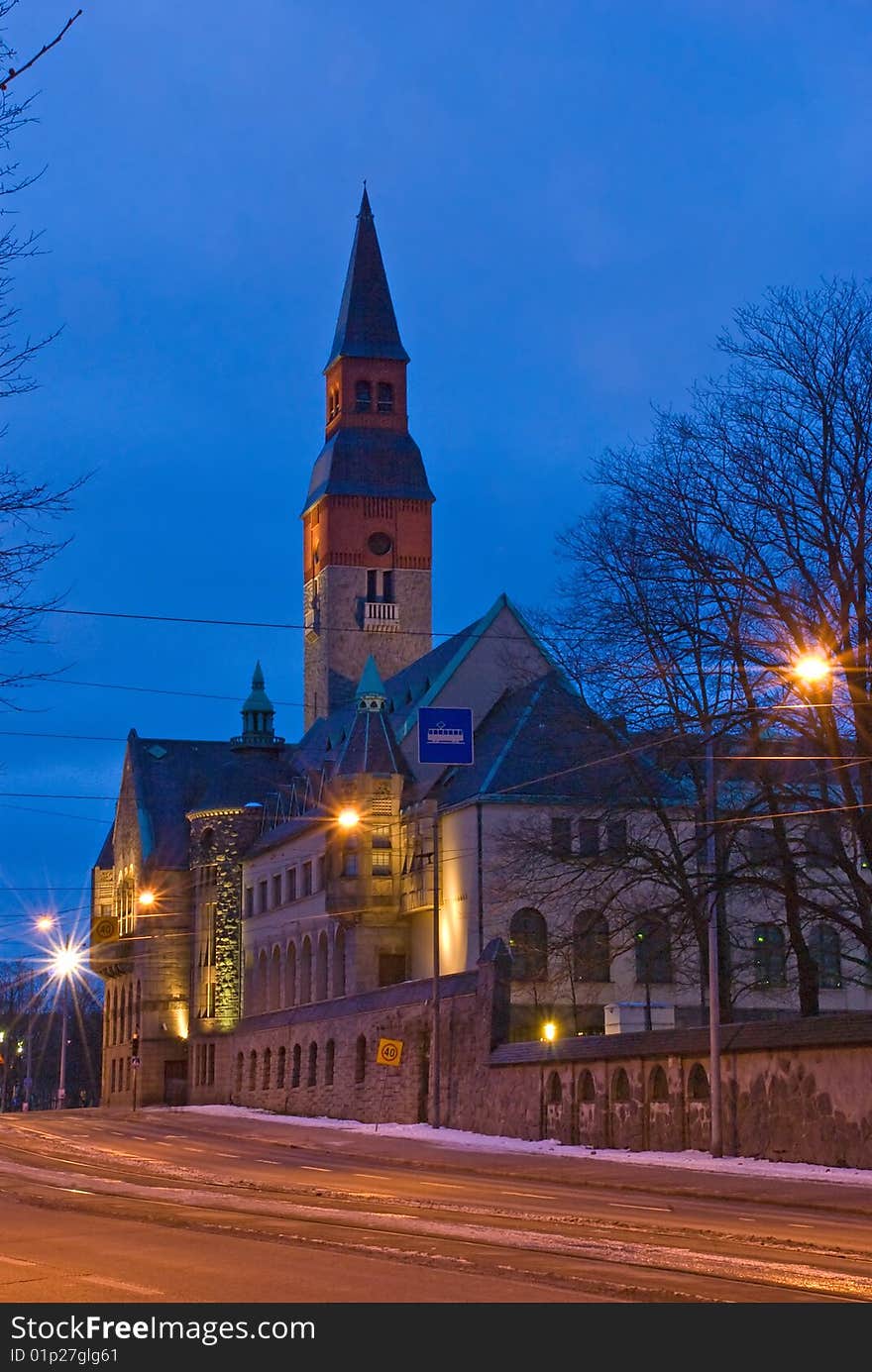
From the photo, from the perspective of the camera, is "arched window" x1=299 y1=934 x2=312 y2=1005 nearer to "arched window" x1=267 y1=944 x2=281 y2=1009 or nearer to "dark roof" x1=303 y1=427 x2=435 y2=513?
"arched window" x1=267 y1=944 x2=281 y2=1009

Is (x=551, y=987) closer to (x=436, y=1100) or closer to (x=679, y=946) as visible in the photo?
(x=436, y=1100)

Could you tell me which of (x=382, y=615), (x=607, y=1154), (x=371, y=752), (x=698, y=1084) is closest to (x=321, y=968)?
(x=371, y=752)

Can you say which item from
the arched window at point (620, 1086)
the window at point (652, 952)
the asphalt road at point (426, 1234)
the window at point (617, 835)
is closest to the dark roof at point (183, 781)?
the window at point (652, 952)

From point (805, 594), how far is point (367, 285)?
85092 mm

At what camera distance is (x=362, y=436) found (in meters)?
115

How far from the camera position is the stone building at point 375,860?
4809 centimetres

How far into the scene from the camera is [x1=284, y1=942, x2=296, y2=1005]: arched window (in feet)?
269

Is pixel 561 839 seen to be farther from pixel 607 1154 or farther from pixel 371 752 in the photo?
pixel 371 752

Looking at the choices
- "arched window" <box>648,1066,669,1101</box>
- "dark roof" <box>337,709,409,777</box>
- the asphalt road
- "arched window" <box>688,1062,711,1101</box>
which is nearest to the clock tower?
"dark roof" <box>337,709,409,777</box>

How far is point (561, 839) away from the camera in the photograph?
43219mm

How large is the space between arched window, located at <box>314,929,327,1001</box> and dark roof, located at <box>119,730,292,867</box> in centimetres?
1707

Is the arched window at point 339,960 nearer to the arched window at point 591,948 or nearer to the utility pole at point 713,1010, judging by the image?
the arched window at point 591,948

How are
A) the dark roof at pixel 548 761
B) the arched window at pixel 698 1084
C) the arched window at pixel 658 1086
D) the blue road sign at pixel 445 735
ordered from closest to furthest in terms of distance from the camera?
the arched window at pixel 698 1084 → the arched window at pixel 658 1086 → the dark roof at pixel 548 761 → the blue road sign at pixel 445 735

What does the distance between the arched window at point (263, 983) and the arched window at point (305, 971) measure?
554 cm
